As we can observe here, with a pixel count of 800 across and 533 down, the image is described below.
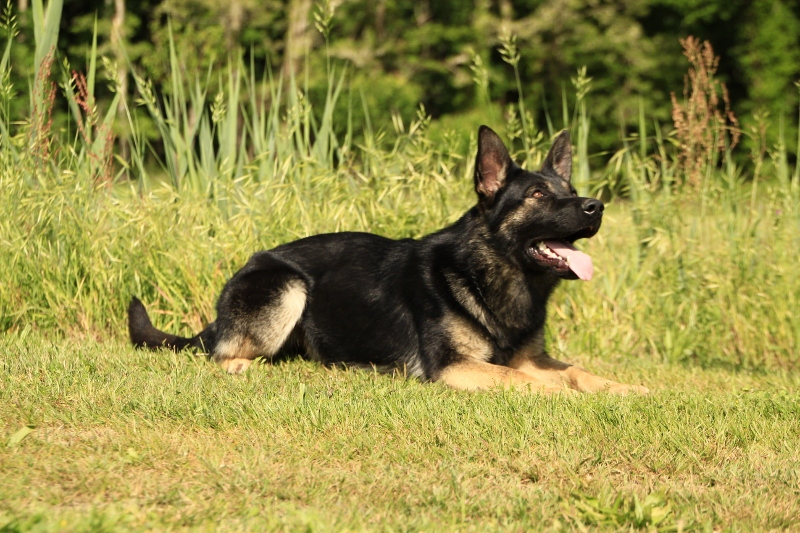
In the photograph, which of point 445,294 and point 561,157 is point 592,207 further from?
point 445,294

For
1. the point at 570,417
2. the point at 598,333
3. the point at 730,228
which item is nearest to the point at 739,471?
the point at 570,417

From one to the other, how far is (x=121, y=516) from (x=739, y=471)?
2.64 metres

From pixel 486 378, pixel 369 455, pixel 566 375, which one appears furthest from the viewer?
pixel 566 375

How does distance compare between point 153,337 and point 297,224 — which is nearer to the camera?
point 153,337

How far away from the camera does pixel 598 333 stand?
728 cm

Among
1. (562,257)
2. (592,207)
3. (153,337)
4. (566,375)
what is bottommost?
(153,337)

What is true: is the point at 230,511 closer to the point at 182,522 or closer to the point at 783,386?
the point at 182,522

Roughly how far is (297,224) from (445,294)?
2.12m

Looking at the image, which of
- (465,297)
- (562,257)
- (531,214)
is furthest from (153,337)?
(562,257)

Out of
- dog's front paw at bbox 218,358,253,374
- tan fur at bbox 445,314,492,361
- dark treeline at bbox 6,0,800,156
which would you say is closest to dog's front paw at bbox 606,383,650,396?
tan fur at bbox 445,314,492,361

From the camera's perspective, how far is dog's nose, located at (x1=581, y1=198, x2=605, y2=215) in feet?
17.8

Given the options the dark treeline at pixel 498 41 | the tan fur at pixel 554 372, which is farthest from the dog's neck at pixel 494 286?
the dark treeline at pixel 498 41

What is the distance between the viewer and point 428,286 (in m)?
5.89

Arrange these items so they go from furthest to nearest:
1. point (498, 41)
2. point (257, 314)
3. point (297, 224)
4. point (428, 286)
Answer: point (498, 41), point (297, 224), point (257, 314), point (428, 286)
